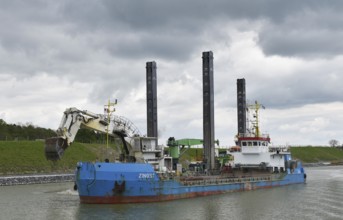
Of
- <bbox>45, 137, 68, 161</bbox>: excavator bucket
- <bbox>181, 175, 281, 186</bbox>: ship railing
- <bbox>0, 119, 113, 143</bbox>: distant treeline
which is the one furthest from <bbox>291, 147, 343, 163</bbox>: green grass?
<bbox>45, 137, 68, 161</bbox>: excavator bucket

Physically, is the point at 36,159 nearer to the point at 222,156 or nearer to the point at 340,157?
the point at 222,156

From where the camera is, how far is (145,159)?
4394cm

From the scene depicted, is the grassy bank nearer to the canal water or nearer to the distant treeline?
the distant treeline

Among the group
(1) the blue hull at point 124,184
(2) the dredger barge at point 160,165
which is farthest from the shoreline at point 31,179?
(1) the blue hull at point 124,184

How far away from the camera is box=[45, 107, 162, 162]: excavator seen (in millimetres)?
35594

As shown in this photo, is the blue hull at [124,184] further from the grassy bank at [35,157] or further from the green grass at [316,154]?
the green grass at [316,154]

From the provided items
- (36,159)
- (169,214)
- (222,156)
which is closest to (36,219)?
(169,214)

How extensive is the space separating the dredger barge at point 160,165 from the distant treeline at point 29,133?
39210 mm

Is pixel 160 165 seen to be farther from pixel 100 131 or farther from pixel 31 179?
pixel 31 179

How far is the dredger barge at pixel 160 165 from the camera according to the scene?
3662 centimetres

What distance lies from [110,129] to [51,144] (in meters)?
7.64

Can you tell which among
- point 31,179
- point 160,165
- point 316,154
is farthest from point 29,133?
point 316,154

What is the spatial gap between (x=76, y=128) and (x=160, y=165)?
10.3 metres

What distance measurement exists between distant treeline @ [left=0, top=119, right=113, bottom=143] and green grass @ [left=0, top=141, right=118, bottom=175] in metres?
11.8
